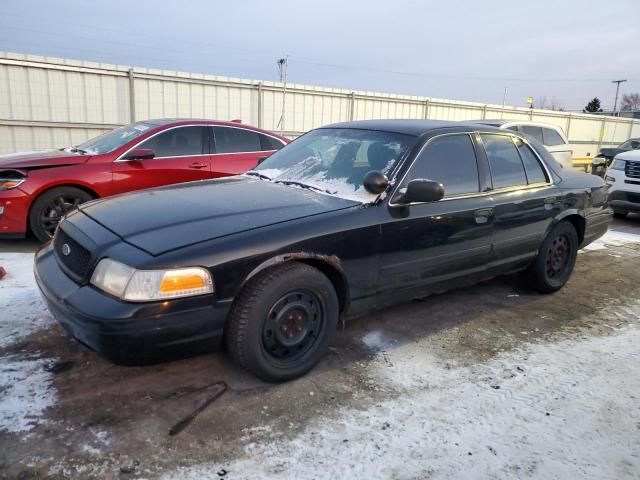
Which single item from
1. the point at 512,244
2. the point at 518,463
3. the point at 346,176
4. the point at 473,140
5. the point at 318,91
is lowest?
the point at 518,463

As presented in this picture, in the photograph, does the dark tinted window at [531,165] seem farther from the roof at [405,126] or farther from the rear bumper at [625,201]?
the rear bumper at [625,201]

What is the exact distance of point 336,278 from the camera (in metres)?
3.19

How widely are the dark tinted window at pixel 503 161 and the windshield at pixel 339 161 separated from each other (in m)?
→ 0.90

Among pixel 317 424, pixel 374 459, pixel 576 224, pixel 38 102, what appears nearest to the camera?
pixel 374 459

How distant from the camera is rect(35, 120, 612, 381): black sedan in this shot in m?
2.57

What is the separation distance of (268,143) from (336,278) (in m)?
4.48

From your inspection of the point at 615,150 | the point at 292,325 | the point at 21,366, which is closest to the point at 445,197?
the point at 292,325

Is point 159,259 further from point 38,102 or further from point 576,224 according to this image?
point 38,102

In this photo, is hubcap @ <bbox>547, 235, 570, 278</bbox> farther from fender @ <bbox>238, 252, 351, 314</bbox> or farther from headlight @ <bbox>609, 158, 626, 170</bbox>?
headlight @ <bbox>609, 158, 626, 170</bbox>

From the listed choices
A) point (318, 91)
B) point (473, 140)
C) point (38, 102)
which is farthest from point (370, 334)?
point (318, 91)

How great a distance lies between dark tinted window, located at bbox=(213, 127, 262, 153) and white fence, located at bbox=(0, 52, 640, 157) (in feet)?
16.2

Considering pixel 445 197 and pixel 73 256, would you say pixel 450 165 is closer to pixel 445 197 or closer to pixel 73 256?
pixel 445 197

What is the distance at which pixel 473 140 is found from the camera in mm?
4062

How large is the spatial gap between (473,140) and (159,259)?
273cm
